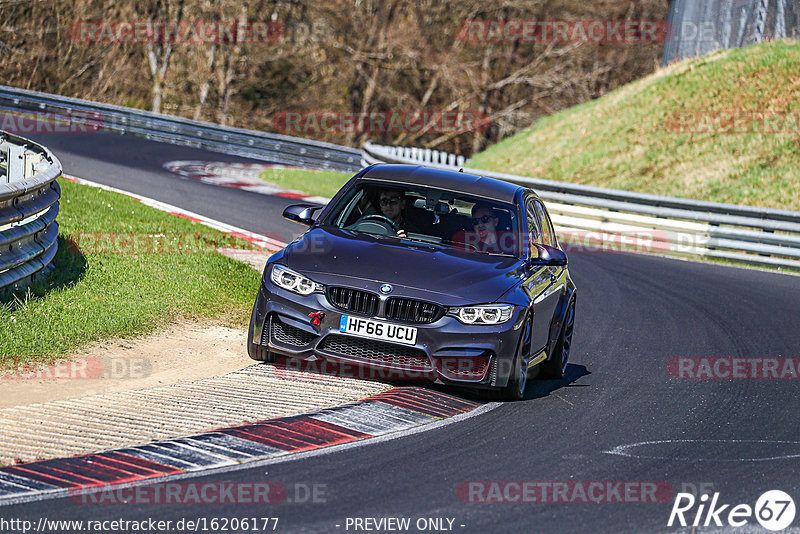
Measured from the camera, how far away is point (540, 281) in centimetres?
870

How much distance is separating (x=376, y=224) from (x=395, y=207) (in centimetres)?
26

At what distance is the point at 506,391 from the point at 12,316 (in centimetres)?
386

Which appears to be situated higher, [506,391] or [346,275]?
[346,275]

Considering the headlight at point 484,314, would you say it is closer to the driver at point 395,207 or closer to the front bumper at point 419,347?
the front bumper at point 419,347

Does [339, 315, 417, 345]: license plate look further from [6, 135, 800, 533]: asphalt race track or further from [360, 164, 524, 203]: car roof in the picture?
[360, 164, 524, 203]: car roof

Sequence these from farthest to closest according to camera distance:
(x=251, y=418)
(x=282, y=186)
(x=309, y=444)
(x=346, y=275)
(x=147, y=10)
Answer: (x=147, y=10)
(x=282, y=186)
(x=346, y=275)
(x=251, y=418)
(x=309, y=444)

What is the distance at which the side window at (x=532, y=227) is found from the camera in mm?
9039

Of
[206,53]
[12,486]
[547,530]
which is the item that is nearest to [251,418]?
[12,486]

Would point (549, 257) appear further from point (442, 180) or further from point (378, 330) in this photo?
point (378, 330)

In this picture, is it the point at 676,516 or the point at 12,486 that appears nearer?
the point at 12,486

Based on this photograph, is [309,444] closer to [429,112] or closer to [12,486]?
[12,486]

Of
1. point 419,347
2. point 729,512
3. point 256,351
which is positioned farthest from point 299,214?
point 729,512

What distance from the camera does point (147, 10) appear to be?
1903 inches

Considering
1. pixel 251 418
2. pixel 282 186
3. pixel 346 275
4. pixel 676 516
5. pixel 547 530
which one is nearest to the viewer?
pixel 547 530
